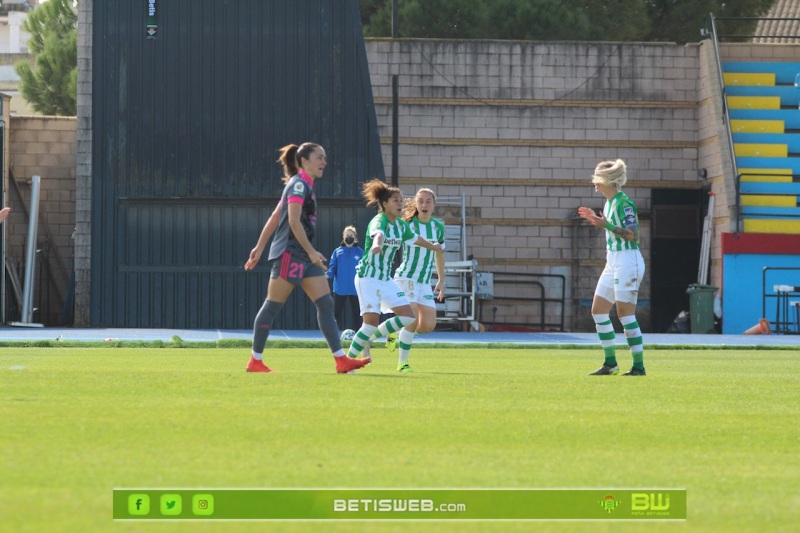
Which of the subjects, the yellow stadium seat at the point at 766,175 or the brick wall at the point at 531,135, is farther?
the brick wall at the point at 531,135

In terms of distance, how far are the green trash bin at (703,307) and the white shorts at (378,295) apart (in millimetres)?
16131

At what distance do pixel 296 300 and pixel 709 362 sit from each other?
13.1m

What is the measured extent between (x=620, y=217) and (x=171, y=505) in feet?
26.5

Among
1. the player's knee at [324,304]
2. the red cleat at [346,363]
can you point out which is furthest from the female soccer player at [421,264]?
the player's knee at [324,304]

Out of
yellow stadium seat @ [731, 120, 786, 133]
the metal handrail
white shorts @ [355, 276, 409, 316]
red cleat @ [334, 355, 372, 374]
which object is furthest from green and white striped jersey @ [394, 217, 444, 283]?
yellow stadium seat @ [731, 120, 786, 133]

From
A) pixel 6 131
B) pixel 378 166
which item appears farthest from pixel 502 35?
pixel 6 131

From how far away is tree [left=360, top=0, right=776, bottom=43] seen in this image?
37.4 m

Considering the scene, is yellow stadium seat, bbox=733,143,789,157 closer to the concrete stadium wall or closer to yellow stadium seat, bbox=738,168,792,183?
yellow stadium seat, bbox=738,168,792,183

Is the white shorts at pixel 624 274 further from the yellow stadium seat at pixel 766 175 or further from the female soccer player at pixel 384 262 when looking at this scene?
the yellow stadium seat at pixel 766 175

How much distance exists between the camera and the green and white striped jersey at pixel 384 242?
13680 millimetres

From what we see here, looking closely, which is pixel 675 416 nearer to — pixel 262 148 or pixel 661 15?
pixel 262 148

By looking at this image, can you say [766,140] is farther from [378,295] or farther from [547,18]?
[378,295]

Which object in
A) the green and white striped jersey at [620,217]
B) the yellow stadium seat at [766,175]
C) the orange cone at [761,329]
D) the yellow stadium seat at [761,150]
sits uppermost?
the yellow stadium seat at [761,150]

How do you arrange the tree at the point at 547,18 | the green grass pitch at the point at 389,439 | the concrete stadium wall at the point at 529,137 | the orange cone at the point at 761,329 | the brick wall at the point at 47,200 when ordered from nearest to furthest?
the green grass pitch at the point at 389,439 < the orange cone at the point at 761,329 < the brick wall at the point at 47,200 < the concrete stadium wall at the point at 529,137 < the tree at the point at 547,18
